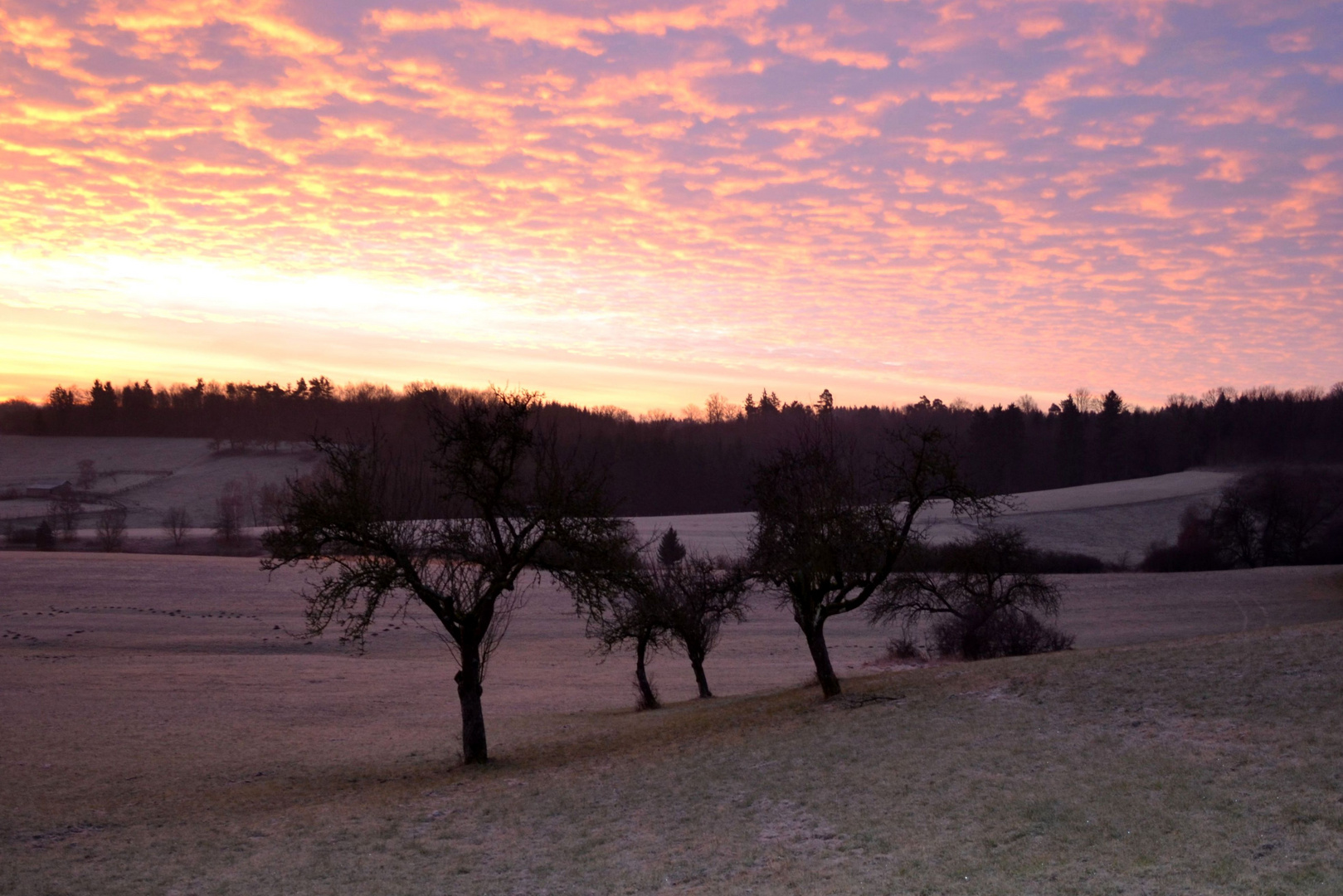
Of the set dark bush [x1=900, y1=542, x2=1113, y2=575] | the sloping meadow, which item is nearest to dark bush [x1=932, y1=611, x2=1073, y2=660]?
dark bush [x1=900, y1=542, x2=1113, y2=575]

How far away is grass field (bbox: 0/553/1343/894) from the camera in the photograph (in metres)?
9.80

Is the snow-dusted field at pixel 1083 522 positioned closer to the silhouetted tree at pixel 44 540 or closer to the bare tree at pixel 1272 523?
the bare tree at pixel 1272 523

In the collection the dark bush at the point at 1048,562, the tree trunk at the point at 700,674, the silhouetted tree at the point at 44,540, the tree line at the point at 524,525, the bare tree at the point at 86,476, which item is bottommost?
the tree trunk at the point at 700,674

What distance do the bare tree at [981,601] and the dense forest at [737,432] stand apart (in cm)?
6349

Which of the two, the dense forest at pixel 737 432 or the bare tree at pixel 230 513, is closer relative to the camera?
the bare tree at pixel 230 513

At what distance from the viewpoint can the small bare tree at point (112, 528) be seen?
7619 centimetres

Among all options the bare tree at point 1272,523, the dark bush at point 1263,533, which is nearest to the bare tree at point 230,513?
the dark bush at point 1263,533

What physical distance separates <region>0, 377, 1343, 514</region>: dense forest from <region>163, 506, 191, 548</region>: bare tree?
16.2 m

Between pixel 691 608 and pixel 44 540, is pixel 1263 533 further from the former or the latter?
pixel 44 540

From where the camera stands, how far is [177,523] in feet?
297

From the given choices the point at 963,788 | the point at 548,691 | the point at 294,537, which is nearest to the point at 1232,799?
the point at 963,788

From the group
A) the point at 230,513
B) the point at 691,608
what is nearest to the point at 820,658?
the point at 691,608

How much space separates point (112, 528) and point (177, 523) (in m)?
9.16

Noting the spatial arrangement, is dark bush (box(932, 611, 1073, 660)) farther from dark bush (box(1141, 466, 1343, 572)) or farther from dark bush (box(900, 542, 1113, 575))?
dark bush (box(1141, 466, 1343, 572))
